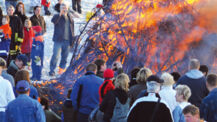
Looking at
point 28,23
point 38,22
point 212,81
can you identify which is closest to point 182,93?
point 212,81

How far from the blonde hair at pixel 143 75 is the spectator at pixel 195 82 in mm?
1101

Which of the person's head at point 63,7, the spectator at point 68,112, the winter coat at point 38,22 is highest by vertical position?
the person's head at point 63,7

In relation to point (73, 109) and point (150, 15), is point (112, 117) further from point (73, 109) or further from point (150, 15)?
point (150, 15)

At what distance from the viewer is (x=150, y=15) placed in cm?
1131

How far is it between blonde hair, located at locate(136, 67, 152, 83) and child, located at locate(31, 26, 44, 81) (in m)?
5.33

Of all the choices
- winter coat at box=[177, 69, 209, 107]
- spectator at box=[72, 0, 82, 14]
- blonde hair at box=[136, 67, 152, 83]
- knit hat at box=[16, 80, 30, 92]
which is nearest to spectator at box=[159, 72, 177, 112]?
blonde hair at box=[136, 67, 152, 83]

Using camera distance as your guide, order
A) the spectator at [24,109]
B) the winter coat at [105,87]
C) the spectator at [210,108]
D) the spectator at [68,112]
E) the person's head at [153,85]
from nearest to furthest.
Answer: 1. the person's head at [153,85]
2. the spectator at [24,109]
3. the spectator at [210,108]
4. the winter coat at [105,87]
5. the spectator at [68,112]

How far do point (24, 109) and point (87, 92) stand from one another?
68.9 inches

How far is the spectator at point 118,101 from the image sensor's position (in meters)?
7.23

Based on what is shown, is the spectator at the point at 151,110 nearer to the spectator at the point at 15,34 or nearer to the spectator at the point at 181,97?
the spectator at the point at 181,97

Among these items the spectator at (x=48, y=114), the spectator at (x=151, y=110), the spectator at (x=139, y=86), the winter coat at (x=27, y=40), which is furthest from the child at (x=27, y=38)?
the spectator at (x=151, y=110)

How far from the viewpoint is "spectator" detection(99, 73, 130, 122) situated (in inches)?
285

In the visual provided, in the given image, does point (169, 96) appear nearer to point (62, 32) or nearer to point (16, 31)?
point (62, 32)

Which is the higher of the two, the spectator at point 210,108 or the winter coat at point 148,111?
the winter coat at point 148,111
